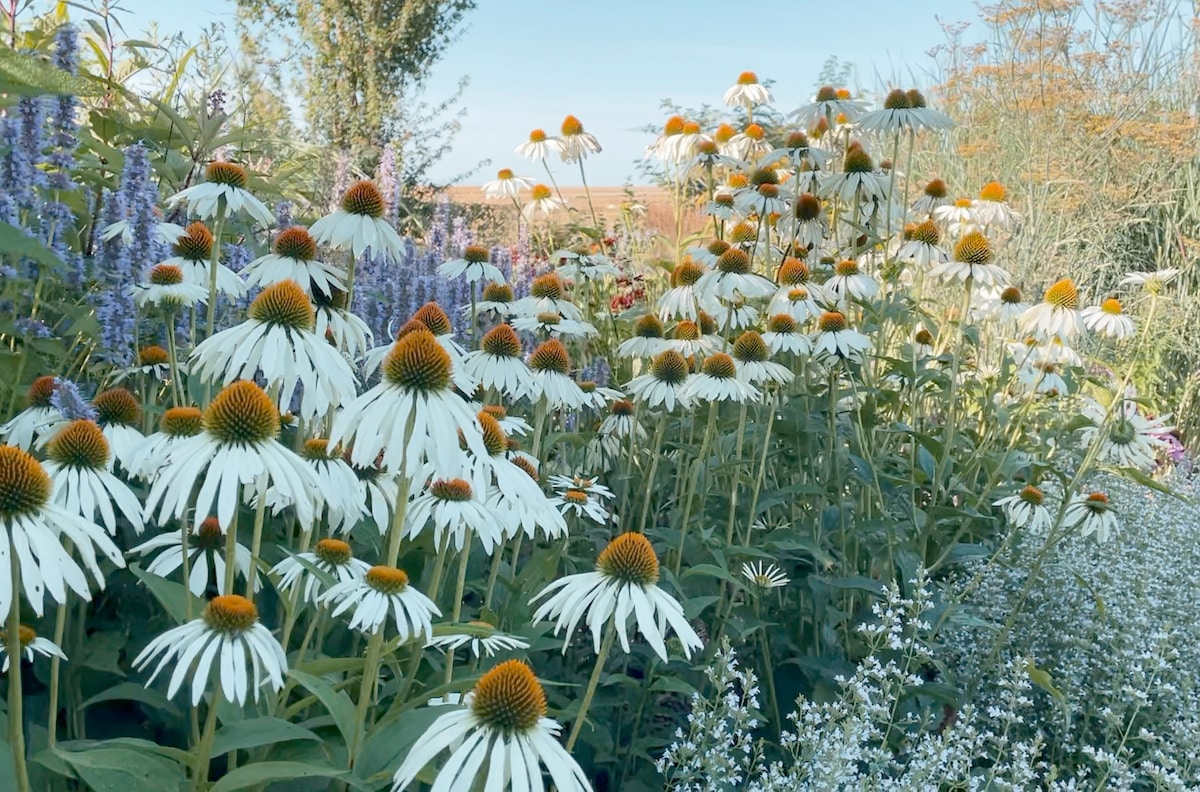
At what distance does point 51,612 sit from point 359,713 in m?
0.79

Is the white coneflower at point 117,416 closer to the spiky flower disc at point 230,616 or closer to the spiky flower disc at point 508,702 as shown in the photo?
the spiky flower disc at point 230,616

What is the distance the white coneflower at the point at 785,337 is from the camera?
2643 mm

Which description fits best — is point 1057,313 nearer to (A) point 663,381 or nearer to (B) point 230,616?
(A) point 663,381

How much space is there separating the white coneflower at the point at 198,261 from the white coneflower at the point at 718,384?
964 millimetres

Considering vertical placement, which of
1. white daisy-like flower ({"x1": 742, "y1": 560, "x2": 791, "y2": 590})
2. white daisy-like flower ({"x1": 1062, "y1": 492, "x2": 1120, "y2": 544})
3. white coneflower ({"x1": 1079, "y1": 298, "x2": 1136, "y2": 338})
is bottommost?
white daisy-like flower ({"x1": 742, "y1": 560, "x2": 791, "y2": 590})

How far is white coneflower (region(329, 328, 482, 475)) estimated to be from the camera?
1131mm

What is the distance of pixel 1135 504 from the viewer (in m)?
3.75

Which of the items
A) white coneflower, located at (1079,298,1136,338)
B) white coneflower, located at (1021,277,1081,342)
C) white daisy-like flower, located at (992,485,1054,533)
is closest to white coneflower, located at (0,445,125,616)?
white daisy-like flower, located at (992,485,1054,533)

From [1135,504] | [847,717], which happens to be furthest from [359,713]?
[1135,504]

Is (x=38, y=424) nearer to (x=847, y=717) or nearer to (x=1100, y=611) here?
(x=847, y=717)

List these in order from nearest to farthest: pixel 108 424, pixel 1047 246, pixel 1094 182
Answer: pixel 108 424
pixel 1047 246
pixel 1094 182

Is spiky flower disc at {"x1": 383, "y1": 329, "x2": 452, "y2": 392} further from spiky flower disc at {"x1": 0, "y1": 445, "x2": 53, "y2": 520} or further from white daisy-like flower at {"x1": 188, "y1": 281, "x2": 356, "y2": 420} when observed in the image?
spiky flower disc at {"x1": 0, "y1": 445, "x2": 53, "y2": 520}

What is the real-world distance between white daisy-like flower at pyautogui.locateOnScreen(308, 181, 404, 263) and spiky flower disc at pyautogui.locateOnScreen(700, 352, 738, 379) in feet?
2.80

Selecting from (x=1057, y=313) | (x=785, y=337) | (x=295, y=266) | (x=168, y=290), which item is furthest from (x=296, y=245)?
(x=1057, y=313)
